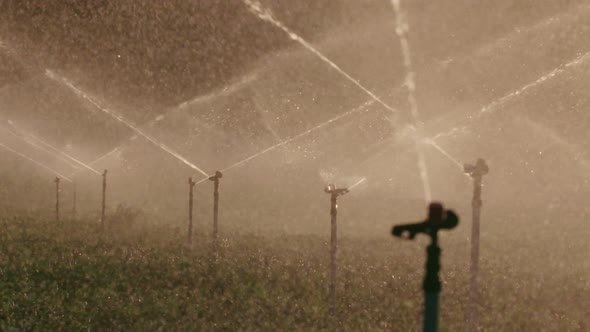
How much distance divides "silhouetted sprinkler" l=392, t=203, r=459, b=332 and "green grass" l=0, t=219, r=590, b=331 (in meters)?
7.46

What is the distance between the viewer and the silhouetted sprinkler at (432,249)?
568cm

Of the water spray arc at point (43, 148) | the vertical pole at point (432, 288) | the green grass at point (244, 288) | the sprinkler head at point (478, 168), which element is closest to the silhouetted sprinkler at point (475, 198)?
the sprinkler head at point (478, 168)

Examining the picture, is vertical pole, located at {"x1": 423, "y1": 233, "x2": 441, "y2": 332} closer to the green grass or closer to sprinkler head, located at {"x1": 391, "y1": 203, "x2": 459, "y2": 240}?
sprinkler head, located at {"x1": 391, "y1": 203, "x2": 459, "y2": 240}

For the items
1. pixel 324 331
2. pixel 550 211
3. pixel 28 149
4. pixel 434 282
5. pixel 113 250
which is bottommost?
pixel 324 331

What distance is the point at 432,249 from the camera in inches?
225

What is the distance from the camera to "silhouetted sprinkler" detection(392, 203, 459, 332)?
5676 millimetres

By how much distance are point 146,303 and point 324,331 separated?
4653mm

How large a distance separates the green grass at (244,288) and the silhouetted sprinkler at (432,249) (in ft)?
24.5

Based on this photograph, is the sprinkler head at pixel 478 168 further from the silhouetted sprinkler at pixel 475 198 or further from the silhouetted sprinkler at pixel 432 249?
the silhouetted sprinkler at pixel 432 249

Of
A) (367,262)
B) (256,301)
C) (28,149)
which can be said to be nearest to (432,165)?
(367,262)

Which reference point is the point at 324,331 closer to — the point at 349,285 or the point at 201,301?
the point at 201,301

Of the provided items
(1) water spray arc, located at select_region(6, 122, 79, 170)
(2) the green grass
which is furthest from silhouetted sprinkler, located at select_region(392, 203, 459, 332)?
(1) water spray arc, located at select_region(6, 122, 79, 170)

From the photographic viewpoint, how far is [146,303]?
47.8 ft

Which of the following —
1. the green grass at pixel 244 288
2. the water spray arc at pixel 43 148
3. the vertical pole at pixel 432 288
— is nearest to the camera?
the vertical pole at pixel 432 288
